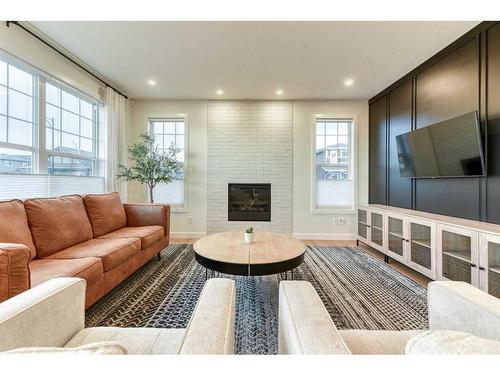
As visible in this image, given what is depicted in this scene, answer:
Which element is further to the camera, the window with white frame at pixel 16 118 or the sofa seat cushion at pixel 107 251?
the window with white frame at pixel 16 118

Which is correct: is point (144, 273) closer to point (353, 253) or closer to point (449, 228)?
point (353, 253)

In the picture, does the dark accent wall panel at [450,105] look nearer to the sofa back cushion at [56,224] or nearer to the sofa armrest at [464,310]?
the sofa armrest at [464,310]

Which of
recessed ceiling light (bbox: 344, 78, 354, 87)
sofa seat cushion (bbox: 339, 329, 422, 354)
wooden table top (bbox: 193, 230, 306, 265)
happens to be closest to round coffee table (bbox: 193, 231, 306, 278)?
wooden table top (bbox: 193, 230, 306, 265)

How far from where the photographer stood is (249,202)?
13.1 ft

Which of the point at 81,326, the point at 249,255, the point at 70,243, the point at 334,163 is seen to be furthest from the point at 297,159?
the point at 81,326

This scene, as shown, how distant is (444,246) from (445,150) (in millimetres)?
1004

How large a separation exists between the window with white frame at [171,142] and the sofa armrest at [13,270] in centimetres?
291

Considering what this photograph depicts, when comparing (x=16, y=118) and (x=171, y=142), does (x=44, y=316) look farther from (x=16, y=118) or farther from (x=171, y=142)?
(x=171, y=142)

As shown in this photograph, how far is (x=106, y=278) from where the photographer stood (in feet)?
5.62

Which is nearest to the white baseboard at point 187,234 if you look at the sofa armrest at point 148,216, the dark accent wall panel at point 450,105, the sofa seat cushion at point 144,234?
the sofa armrest at point 148,216

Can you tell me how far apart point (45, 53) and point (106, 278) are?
2454mm

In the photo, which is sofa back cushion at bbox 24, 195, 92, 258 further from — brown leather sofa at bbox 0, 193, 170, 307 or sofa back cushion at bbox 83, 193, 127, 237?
sofa back cushion at bbox 83, 193, 127, 237

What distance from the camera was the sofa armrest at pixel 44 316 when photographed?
0.64 metres
